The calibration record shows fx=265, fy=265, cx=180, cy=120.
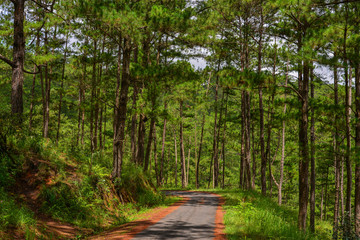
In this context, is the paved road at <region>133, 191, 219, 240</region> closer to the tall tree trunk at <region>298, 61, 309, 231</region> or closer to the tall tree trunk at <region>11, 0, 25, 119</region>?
the tall tree trunk at <region>298, 61, 309, 231</region>

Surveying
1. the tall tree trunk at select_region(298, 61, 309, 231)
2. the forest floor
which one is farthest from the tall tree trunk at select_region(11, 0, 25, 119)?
the tall tree trunk at select_region(298, 61, 309, 231)

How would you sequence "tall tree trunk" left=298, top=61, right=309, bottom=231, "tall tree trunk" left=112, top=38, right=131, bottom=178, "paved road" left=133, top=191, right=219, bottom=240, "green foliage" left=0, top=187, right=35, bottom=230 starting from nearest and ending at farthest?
"green foliage" left=0, top=187, right=35, bottom=230 → "paved road" left=133, top=191, right=219, bottom=240 → "tall tree trunk" left=298, top=61, right=309, bottom=231 → "tall tree trunk" left=112, top=38, right=131, bottom=178

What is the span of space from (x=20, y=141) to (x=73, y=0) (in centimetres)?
Answer: 539

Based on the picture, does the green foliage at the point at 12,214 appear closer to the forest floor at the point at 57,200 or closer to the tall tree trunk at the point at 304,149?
the forest floor at the point at 57,200

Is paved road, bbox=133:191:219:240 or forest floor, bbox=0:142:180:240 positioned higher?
forest floor, bbox=0:142:180:240

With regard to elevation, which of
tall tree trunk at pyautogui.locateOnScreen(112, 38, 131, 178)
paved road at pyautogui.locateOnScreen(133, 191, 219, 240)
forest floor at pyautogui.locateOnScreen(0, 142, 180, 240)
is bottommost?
paved road at pyautogui.locateOnScreen(133, 191, 219, 240)

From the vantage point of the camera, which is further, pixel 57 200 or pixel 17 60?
pixel 17 60

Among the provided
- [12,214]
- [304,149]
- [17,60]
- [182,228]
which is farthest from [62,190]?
[304,149]

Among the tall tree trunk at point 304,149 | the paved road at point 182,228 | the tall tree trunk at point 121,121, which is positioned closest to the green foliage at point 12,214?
the paved road at point 182,228

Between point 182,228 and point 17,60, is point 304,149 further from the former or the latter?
point 17,60

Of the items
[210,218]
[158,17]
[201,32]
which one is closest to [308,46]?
[201,32]

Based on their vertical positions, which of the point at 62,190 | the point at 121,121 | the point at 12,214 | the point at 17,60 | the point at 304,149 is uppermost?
the point at 17,60

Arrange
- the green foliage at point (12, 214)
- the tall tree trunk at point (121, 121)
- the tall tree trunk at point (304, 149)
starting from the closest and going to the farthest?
1. the green foliage at point (12, 214)
2. the tall tree trunk at point (304, 149)
3. the tall tree trunk at point (121, 121)

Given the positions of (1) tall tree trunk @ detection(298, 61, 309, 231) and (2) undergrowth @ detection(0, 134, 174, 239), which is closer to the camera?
(2) undergrowth @ detection(0, 134, 174, 239)
